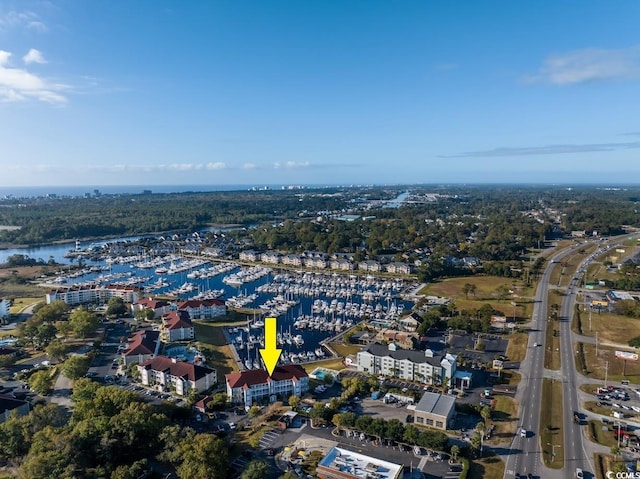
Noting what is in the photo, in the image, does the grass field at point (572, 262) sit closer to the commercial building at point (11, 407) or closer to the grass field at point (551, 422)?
the grass field at point (551, 422)

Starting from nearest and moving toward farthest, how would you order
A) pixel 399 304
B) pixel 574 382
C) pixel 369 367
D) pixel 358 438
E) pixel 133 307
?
pixel 358 438 < pixel 574 382 < pixel 369 367 < pixel 133 307 < pixel 399 304

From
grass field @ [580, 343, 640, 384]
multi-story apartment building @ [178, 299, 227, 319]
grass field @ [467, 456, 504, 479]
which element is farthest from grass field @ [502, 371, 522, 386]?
multi-story apartment building @ [178, 299, 227, 319]

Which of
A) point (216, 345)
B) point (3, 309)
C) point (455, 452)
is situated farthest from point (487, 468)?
point (3, 309)

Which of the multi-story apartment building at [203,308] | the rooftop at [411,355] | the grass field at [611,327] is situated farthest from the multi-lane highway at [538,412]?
the multi-story apartment building at [203,308]

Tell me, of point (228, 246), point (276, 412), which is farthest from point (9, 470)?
point (228, 246)

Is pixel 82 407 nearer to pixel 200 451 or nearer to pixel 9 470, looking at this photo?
pixel 9 470

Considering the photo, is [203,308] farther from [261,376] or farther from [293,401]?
[293,401]
